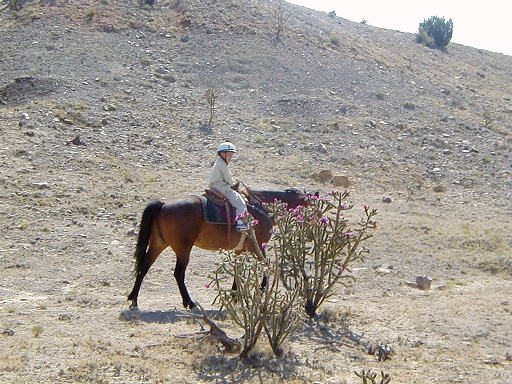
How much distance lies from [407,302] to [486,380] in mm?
3338

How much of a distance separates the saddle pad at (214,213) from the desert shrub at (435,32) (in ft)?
132

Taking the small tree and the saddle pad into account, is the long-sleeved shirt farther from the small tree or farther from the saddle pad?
the small tree

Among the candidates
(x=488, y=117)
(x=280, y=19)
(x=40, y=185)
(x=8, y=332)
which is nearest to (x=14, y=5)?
(x=280, y=19)

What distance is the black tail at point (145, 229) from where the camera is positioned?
9.37 m

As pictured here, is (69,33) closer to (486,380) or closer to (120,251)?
(120,251)

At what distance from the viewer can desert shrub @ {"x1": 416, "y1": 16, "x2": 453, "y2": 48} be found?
47406 millimetres

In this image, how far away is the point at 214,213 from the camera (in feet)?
31.6

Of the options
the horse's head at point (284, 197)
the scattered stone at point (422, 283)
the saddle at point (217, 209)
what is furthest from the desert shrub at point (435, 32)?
the saddle at point (217, 209)


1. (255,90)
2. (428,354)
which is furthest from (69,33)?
(428,354)

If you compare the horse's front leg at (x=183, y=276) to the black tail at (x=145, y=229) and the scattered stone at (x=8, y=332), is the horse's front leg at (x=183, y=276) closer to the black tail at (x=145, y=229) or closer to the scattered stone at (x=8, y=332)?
the black tail at (x=145, y=229)

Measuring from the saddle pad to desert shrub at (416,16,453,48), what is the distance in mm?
40255

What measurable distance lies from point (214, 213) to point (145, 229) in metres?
0.96

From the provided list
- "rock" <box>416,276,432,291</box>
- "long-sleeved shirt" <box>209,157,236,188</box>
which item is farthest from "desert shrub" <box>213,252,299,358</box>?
"rock" <box>416,276,432,291</box>

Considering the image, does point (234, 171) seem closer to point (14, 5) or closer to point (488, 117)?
point (488, 117)
